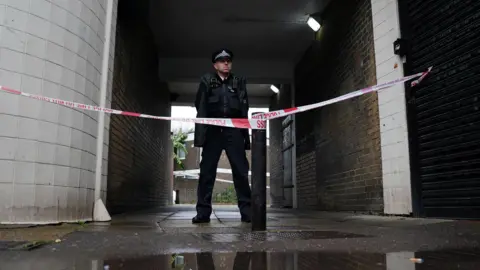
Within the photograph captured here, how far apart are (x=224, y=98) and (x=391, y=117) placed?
94.8 inches

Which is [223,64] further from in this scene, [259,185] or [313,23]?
[313,23]

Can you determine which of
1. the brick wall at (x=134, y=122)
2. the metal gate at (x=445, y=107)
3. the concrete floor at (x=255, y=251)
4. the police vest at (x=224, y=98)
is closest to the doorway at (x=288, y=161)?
the brick wall at (x=134, y=122)

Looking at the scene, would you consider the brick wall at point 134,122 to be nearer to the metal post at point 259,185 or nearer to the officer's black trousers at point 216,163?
the officer's black trousers at point 216,163

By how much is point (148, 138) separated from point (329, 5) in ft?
16.4

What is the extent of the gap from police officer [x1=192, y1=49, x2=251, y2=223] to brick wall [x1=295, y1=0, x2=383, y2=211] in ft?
7.90

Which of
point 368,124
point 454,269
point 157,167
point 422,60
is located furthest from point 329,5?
point 454,269

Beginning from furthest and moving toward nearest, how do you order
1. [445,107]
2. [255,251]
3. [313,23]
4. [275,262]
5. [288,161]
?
[288,161] < [313,23] < [445,107] < [255,251] < [275,262]

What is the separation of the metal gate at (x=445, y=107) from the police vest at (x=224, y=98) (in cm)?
217

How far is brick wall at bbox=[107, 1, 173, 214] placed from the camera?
19.3 feet

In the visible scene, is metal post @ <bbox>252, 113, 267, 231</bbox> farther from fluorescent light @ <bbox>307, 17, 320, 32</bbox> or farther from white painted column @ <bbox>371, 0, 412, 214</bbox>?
fluorescent light @ <bbox>307, 17, 320, 32</bbox>

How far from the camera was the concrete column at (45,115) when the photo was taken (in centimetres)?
337

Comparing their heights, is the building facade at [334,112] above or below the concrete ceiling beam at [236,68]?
below

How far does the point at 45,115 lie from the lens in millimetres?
3611

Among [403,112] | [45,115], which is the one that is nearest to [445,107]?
[403,112]
